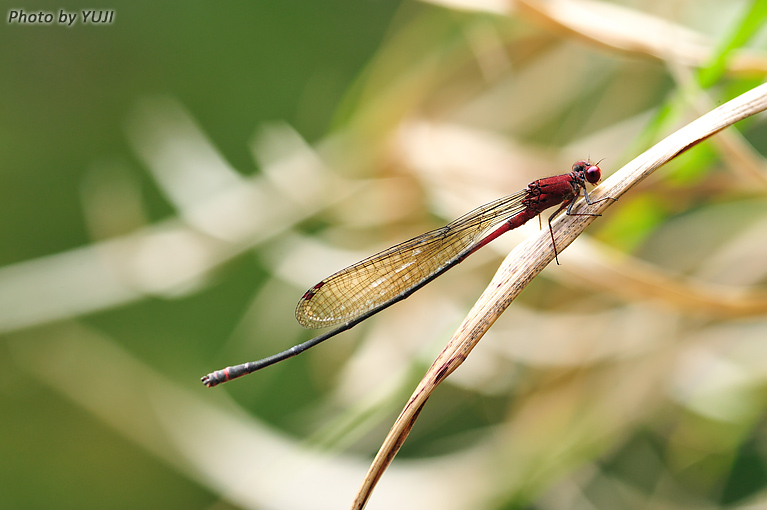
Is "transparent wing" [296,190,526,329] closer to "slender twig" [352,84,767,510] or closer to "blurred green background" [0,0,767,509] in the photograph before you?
"blurred green background" [0,0,767,509]

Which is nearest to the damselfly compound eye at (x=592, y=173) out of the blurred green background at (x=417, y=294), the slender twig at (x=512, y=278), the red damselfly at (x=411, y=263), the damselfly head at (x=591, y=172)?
the damselfly head at (x=591, y=172)

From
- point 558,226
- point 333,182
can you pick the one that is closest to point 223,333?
point 333,182

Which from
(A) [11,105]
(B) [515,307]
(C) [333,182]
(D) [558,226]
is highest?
(A) [11,105]

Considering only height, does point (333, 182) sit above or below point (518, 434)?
above

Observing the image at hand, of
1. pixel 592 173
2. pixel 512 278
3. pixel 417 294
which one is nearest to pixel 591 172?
pixel 592 173

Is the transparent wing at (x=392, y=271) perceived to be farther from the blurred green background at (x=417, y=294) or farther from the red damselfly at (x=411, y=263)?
the blurred green background at (x=417, y=294)

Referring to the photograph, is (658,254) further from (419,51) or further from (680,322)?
(419,51)
